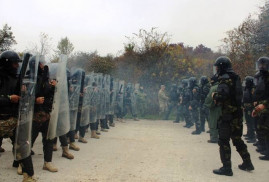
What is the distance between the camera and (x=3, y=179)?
4562 millimetres

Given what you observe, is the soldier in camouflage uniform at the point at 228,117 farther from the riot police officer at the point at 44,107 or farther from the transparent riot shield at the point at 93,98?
the transparent riot shield at the point at 93,98

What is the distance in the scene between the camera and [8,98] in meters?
3.88

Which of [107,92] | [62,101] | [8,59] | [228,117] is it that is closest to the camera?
[8,59]

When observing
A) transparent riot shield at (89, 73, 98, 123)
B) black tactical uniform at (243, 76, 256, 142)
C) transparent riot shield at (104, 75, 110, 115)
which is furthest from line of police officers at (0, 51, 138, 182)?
black tactical uniform at (243, 76, 256, 142)

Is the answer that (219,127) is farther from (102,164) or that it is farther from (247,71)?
(247,71)

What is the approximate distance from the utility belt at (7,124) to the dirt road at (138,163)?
98cm

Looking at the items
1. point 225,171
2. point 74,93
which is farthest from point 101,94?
point 225,171

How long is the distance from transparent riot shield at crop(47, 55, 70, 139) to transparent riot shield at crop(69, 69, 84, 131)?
134cm

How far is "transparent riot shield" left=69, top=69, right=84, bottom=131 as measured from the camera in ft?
22.5

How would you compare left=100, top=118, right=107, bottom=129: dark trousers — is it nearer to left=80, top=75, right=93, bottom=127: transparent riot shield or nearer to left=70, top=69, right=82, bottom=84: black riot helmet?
left=80, top=75, right=93, bottom=127: transparent riot shield

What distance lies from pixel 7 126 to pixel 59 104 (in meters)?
1.41

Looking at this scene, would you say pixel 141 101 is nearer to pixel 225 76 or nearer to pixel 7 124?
pixel 225 76

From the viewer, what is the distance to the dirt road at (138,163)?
4.80 meters

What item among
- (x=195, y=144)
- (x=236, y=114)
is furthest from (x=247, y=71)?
(x=236, y=114)
